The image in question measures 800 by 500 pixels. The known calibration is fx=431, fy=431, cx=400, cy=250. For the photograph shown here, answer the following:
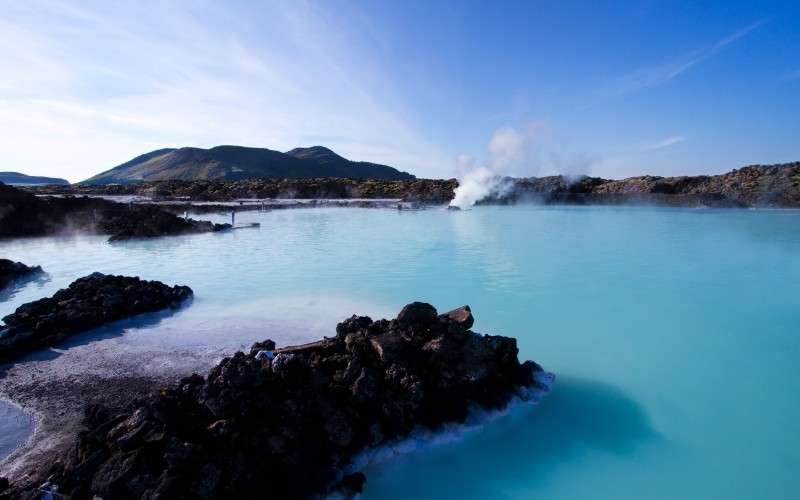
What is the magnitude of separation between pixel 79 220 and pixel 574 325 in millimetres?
23527

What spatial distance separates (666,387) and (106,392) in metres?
6.93

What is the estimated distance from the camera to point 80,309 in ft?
24.0

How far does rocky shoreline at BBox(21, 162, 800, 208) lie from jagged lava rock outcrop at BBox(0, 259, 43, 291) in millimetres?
31956

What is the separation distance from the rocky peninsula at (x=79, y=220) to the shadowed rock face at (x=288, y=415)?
57.7ft

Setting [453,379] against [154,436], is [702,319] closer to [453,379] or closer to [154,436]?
[453,379]

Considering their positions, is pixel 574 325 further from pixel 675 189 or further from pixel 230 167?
pixel 230 167

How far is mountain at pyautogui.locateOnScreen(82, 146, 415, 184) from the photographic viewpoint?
99.2 m

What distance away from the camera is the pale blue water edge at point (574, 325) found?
4.16 m

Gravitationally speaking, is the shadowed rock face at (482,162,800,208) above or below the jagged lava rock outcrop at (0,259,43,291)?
above

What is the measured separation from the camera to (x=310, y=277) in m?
11.4

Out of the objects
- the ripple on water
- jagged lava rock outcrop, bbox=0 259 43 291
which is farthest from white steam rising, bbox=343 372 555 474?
jagged lava rock outcrop, bbox=0 259 43 291

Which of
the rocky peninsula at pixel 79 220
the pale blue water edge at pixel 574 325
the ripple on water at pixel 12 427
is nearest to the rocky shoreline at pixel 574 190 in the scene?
the rocky peninsula at pixel 79 220

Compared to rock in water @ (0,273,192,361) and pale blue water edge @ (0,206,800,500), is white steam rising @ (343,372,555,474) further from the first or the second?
rock in water @ (0,273,192,361)

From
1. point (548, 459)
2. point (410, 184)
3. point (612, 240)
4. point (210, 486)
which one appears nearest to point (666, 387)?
point (548, 459)
